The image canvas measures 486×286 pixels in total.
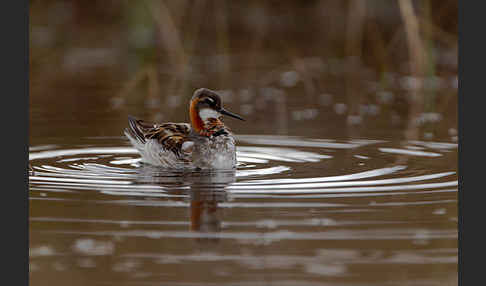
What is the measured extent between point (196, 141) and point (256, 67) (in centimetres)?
1057

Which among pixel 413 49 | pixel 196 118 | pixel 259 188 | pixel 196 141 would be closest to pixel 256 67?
pixel 413 49

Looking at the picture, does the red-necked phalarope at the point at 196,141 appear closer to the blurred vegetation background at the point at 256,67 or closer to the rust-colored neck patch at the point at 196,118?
the rust-colored neck patch at the point at 196,118

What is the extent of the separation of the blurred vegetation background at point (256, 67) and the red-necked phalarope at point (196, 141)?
7.05ft

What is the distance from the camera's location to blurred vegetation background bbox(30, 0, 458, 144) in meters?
13.2

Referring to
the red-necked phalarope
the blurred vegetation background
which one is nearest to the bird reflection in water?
the red-necked phalarope

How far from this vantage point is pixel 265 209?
25.7 feet

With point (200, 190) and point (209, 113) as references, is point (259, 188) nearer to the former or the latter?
point (200, 190)

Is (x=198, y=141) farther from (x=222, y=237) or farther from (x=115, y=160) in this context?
(x=222, y=237)

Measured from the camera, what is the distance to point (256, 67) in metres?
20.4

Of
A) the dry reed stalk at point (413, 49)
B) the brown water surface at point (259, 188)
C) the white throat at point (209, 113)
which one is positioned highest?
the dry reed stalk at point (413, 49)

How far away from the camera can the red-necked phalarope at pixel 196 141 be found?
989cm

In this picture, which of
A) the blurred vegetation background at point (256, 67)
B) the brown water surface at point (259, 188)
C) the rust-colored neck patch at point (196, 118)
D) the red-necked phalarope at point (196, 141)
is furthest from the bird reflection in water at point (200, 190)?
the blurred vegetation background at point (256, 67)

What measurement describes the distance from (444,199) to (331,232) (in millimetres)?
1705

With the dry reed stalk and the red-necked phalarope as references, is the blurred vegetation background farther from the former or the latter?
the red-necked phalarope
